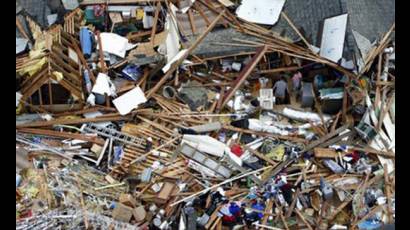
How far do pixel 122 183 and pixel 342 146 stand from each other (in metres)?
3.12

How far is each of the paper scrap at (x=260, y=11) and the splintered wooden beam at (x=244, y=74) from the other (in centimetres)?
53

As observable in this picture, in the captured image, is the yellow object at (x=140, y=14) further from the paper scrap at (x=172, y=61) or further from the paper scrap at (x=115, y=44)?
the paper scrap at (x=172, y=61)

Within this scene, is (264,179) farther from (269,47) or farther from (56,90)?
(56,90)

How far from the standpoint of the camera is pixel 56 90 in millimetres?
7859

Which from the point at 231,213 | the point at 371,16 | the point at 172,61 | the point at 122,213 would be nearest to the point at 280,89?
the point at 172,61

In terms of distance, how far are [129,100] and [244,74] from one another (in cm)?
174

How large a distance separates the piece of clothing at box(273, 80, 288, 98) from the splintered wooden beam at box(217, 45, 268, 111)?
0.46 m

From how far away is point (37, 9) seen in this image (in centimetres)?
841

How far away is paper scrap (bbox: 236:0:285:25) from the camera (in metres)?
8.58

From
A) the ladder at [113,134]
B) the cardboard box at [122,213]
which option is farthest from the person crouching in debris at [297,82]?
the cardboard box at [122,213]

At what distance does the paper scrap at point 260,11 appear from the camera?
8578 mm

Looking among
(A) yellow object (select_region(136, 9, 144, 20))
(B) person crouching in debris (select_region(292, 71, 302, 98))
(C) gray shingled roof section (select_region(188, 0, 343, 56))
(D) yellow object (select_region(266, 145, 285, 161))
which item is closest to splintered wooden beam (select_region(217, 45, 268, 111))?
(C) gray shingled roof section (select_region(188, 0, 343, 56))

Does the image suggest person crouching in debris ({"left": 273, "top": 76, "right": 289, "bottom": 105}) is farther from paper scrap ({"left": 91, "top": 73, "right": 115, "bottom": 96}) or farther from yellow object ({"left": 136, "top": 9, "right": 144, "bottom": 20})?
paper scrap ({"left": 91, "top": 73, "right": 115, "bottom": 96})

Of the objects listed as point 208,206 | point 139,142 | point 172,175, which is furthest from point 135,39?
point 208,206
